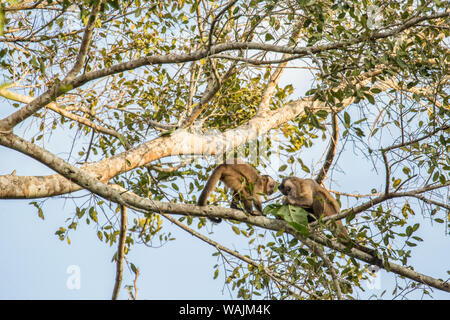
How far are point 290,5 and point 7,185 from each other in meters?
3.51

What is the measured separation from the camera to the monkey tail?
231 inches

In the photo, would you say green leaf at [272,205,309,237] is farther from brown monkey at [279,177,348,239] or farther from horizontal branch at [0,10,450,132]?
brown monkey at [279,177,348,239]

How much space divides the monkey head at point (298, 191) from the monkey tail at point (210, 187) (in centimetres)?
128

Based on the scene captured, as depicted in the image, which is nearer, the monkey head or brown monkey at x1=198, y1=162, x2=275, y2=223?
brown monkey at x1=198, y1=162, x2=275, y2=223

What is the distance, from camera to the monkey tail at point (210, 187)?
587 centimetres

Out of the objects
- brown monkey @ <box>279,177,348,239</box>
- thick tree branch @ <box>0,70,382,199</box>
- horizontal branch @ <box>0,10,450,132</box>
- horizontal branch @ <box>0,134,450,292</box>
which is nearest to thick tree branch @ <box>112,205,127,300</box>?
thick tree branch @ <box>0,70,382,199</box>

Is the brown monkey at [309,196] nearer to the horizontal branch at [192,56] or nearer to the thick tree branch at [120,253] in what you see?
the thick tree branch at [120,253]

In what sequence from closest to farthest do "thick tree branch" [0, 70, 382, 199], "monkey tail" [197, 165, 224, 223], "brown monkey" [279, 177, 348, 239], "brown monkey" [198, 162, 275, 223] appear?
1. "thick tree branch" [0, 70, 382, 199]
2. "monkey tail" [197, 165, 224, 223]
3. "brown monkey" [198, 162, 275, 223]
4. "brown monkey" [279, 177, 348, 239]

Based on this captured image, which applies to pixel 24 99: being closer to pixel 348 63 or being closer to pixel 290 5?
pixel 290 5

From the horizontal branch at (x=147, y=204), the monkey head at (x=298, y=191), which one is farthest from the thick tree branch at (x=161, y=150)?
the monkey head at (x=298, y=191)

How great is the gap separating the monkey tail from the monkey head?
1.28 metres

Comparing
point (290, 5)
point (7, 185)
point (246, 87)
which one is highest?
point (246, 87)
